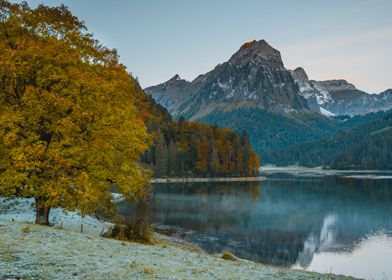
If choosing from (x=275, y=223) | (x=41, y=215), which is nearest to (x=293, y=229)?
(x=275, y=223)

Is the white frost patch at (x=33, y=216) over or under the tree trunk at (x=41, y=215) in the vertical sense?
under

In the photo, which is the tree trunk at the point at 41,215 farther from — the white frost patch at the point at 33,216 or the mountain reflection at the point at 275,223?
the mountain reflection at the point at 275,223

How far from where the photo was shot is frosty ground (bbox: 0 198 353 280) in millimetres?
17375

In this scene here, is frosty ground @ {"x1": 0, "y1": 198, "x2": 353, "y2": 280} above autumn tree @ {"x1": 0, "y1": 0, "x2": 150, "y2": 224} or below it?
below

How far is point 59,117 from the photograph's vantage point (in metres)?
30.0

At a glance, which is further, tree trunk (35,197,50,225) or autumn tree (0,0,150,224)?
tree trunk (35,197,50,225)

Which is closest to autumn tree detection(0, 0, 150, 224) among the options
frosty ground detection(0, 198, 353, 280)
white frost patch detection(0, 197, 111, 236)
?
frosty ground detection(0, 198, 353, 280)

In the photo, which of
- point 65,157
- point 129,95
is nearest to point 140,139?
point 129,95

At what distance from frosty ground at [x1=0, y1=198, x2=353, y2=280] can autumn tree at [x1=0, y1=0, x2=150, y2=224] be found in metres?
3.64

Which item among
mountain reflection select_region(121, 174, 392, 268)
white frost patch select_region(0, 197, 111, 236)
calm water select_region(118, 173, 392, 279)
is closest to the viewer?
white frost patch select_region(0, 197, 111, 236)

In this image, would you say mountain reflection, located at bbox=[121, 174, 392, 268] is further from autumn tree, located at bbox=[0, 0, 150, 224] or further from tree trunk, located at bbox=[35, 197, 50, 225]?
autumn tree, located at bbox=[0, 0, 150, 224]

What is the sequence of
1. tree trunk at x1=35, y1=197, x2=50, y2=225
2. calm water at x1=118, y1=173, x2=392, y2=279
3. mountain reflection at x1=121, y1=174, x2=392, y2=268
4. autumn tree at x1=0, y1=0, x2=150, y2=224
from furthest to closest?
mountain reflection at x1=121, y1=174, x2=392, y2=268
calm water at x1=118, y1=173, x2=392, y2=279
tree trunk at x1=35, y1=197, x2=50, y2=225
autumn tree at x1=0, y1=0, x2=150, y2=224

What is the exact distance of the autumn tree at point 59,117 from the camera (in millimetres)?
28219

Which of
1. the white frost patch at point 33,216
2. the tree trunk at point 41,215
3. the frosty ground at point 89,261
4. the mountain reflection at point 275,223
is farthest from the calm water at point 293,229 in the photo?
the frosty ground at point 89,261
